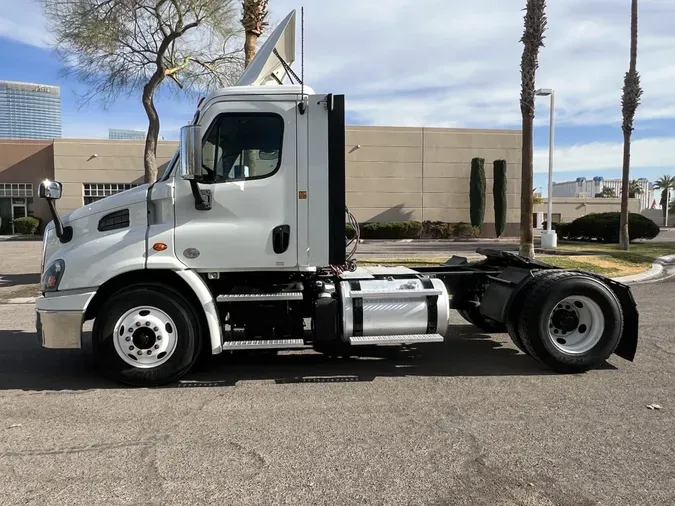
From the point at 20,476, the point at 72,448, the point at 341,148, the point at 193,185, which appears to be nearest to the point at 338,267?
the point at 341,148

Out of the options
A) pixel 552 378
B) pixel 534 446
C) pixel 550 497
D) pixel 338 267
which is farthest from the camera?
pixel 338 267

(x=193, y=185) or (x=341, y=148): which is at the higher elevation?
(x=341, y=148)

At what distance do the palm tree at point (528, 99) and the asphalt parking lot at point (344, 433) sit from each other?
8687 mm

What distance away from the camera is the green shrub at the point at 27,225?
35.4m

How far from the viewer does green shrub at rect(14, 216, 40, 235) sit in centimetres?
3544

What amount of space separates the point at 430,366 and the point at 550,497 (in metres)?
2.88

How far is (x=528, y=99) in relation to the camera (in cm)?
1552

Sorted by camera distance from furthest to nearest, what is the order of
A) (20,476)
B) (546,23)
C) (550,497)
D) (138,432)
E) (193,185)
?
(546,23), (193,185), (138,432), (20,476), (550,497)

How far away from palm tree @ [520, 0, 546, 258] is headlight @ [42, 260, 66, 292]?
1213cm

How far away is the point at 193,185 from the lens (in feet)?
17.0

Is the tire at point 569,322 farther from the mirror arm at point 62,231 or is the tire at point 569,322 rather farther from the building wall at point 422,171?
the building wall at point 422,171

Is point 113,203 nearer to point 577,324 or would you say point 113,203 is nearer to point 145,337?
point 145,337

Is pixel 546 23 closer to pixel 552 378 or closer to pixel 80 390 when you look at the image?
pixel 552 378

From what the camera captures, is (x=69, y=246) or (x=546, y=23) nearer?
(x=69, y=246)
